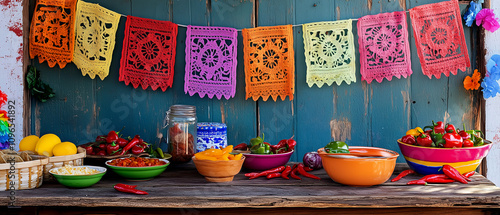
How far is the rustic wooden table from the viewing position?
162 cm

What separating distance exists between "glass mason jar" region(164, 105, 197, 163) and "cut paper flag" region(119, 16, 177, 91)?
9.9 inches

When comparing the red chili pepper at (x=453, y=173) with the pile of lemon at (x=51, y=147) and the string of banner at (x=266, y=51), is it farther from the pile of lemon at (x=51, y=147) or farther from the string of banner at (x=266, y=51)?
the pile of lemon at (x=51, y=147)

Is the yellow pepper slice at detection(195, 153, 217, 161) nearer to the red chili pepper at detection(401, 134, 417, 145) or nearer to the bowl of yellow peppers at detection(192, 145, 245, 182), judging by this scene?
the bowl of yellow peppers at detection(192, 145, 245, 182)

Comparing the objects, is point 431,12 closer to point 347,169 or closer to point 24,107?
point 347,169

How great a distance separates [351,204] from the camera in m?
1.63

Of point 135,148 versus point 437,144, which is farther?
point 135,148

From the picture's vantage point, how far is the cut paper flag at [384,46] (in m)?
2.39

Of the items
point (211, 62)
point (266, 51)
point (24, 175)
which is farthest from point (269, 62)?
point (24, 175)

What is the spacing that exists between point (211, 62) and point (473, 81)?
177cm

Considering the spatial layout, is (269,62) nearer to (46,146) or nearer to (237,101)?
(237,101)

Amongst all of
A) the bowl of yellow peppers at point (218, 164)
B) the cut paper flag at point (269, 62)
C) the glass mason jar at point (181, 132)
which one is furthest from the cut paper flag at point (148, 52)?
the bowl of yellow peppers at point (218, 164)

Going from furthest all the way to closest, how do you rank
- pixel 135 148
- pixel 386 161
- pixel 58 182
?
pixel 135 148 < pixel 58 182 < pixel 386 161

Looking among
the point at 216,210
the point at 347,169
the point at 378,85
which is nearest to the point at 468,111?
the point at 378,85

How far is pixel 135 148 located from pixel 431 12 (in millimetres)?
2097
